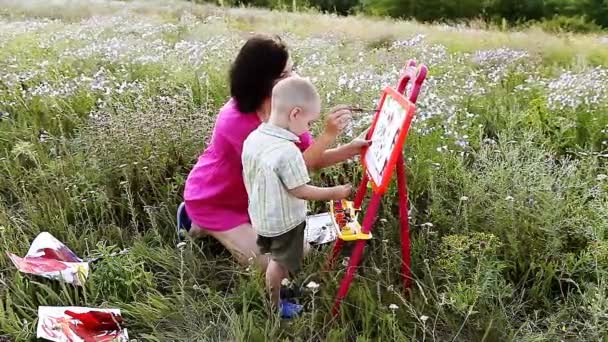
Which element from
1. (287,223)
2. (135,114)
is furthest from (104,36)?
(287,223)

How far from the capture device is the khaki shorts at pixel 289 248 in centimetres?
313

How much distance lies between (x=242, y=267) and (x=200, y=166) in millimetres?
589

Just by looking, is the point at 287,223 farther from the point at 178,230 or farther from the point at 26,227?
the point at 26,227

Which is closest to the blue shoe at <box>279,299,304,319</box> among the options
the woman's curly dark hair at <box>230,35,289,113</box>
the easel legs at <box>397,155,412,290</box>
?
the easel legs at <box>397,155,412,290</box>

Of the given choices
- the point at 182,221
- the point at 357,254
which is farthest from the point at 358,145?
the point at 182,221

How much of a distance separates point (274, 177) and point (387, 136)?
Answer: 0.51 meters

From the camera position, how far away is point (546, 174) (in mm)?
3604

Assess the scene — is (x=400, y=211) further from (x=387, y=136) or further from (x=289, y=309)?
(x=289, y=309)

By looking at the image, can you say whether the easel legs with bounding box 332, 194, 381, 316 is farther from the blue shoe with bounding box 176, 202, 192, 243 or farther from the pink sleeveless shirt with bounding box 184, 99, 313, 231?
the blue shoe with bounding box 176, 202, 192, 243

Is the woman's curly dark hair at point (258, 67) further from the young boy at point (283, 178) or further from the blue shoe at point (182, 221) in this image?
the blue shoe at point (182, 221)

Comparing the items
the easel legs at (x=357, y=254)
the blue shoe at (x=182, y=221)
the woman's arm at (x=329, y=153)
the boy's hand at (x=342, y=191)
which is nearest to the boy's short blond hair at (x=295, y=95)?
the woman's arm at (x=329, y=153)

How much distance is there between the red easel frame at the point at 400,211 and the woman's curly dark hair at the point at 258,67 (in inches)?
21.2

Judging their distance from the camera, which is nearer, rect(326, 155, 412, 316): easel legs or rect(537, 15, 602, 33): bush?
rect(326, 155, 412, 316): easel legs

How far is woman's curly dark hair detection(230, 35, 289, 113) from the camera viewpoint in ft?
10.8
